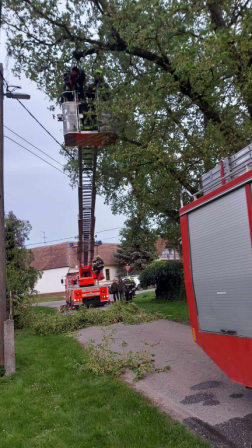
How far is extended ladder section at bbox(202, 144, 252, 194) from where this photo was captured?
4629mm

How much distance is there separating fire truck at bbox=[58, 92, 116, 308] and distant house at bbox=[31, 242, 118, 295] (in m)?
28.2

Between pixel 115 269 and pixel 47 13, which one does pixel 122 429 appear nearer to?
pixel 47 13

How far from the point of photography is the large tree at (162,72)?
9.45 m

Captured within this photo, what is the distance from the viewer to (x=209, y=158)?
9.79 meters

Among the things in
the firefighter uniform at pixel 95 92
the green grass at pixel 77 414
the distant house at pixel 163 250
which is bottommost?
the green grass at pixel 77 414

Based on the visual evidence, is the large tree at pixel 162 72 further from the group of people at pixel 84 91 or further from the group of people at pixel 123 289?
the group of people at pixel 123 289

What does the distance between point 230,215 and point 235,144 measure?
18.7 feet

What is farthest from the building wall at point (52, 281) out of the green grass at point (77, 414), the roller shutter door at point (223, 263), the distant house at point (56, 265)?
the roller shutter door at point (223, 263)

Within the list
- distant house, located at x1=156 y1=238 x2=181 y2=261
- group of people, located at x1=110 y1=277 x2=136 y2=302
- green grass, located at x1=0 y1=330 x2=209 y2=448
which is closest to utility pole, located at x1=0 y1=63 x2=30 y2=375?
green grass, located at x1=0 y1=330 x2=209 y2=448

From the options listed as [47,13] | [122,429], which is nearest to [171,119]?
[47,13]

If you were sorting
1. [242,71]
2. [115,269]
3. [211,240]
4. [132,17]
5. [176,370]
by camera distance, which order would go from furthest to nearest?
[115,269] < [132,17] < [242,71] < [176,370] < [211,240]

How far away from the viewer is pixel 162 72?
11.0 metres

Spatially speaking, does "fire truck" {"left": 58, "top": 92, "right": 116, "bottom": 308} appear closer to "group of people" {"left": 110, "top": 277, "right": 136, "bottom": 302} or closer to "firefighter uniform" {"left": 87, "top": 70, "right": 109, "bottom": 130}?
"firefighter uniform" {"left": 87, "top": 70, "right": 109, "bottom": 130}

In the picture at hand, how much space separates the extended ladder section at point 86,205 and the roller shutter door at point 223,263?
334 inches
